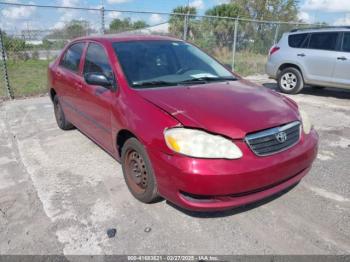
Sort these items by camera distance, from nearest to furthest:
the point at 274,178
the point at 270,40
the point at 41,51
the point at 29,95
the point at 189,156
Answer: the point at 189,156 → the point at 274,178 → the point at 29,95 → the point at 41,51 → the point at 270,40

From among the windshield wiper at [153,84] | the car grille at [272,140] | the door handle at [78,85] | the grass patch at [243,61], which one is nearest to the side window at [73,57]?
the door handle at [78,85]

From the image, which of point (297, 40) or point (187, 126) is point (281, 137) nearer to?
point (187, 126)

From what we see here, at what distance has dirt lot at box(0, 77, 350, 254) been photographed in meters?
2.58

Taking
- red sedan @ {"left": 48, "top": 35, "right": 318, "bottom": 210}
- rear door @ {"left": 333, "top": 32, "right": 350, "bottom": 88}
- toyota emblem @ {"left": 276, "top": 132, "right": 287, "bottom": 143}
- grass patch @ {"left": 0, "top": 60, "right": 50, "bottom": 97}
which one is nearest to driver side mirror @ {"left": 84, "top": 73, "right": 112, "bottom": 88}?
red sedan @ {"left": 48, "top": 35, "right": 318, "bottom": 210}

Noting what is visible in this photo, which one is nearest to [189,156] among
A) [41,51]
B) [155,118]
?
[155,118]

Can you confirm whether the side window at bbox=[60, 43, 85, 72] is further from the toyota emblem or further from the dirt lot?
the toyota emblem

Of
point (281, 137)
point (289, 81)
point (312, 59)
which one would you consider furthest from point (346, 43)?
point (281, 137)

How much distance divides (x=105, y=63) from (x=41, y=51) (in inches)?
446

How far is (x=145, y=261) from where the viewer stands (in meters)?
2.43

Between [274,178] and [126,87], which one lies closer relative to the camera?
[274,178]

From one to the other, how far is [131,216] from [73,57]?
2.78 meters

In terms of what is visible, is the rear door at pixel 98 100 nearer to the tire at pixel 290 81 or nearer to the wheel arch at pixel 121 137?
the wheel arch at pixel 121 137

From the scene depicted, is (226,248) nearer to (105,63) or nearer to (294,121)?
(294,121)

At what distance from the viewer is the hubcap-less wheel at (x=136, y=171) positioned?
300 cm
